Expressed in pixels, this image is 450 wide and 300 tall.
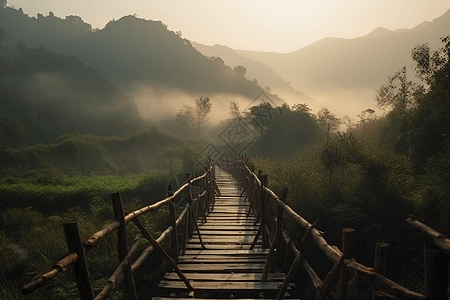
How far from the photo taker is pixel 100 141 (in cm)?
4303

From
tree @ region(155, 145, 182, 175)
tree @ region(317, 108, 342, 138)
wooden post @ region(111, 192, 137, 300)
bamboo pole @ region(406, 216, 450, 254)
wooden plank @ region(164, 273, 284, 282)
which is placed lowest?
tree @ region(155, 145, 182, 175)

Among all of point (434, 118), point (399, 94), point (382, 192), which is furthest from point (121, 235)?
point (399, 94)

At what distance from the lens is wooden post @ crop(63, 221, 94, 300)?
7.55 feet

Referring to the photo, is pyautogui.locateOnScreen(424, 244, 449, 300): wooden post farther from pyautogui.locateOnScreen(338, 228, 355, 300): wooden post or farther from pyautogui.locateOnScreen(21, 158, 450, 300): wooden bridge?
→ pyautogui.locateOnScreen(338, 228, 355, 300): wooden post

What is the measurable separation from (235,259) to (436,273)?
442 centimetres

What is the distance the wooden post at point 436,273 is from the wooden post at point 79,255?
2235 mm

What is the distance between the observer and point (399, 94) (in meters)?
30.1

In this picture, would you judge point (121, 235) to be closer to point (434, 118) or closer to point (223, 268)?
point (223, 268)

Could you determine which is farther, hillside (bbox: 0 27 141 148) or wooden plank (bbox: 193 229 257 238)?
hillside (bbox: 0 27 141 148)

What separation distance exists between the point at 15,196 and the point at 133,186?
6.88 m

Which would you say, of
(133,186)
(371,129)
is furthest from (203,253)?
(371,129)

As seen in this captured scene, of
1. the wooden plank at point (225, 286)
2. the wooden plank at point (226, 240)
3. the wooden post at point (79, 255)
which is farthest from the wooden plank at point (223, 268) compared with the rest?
the wooden post at point (79, 255)

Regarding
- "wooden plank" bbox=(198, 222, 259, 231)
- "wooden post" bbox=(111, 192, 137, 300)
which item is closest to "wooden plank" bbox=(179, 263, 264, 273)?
"wooden post" bbox=(111, 192, 137, 300)

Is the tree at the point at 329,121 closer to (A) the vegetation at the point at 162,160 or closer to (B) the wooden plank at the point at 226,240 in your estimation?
(A) the vegetation at the point at 162,160
